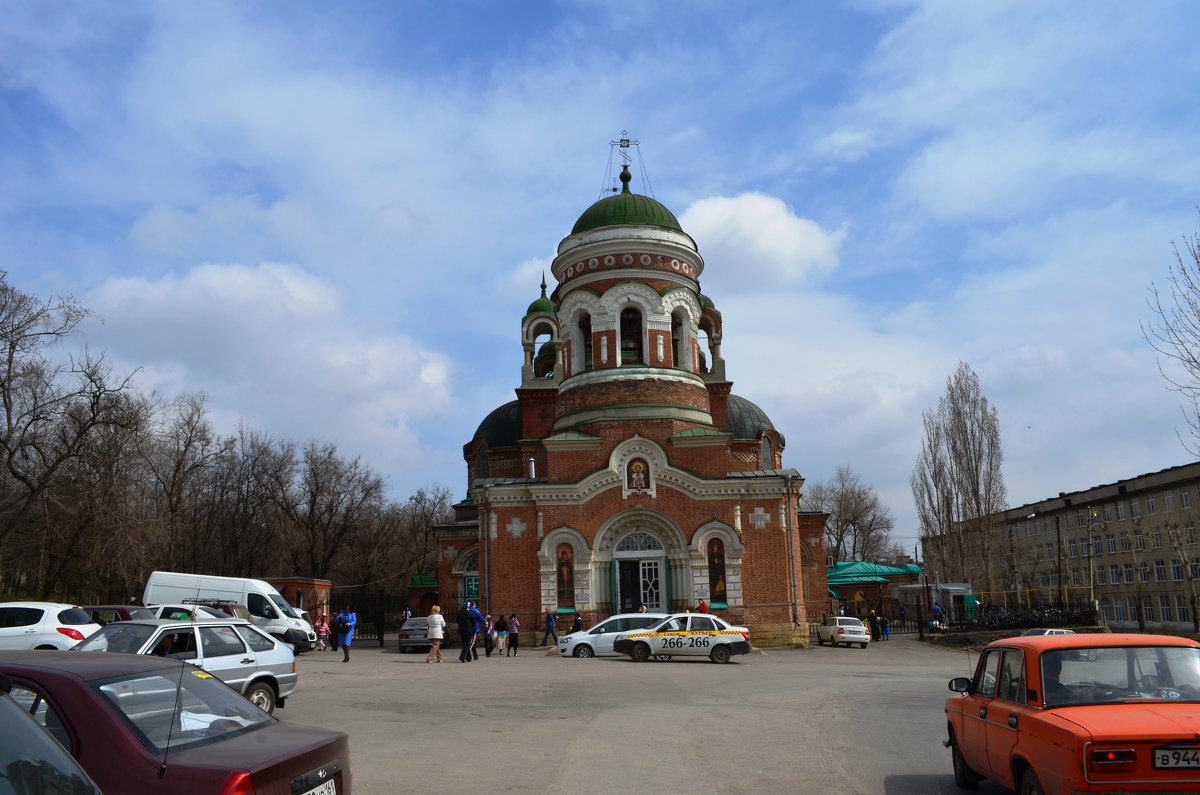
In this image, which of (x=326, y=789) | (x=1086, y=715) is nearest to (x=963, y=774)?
(x=1086, y=715)

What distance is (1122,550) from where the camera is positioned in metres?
57.3

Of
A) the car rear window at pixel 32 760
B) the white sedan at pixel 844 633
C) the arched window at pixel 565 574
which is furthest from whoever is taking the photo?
the white sedan at pixel 844 633

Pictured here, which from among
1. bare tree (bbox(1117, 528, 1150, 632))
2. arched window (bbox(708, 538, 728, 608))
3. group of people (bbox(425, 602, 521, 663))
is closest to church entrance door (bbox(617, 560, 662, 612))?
arched window (bbox(708, 538, 728, 608))

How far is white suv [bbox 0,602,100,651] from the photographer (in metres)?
16.8

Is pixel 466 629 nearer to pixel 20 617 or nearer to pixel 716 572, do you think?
pixel 716 572

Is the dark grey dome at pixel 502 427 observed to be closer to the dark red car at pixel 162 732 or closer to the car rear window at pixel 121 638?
the car rear window at pixel 121 638

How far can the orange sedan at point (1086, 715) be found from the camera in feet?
19.1

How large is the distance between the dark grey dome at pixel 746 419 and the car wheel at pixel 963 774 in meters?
32.7

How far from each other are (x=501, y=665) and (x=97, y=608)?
9.04 m

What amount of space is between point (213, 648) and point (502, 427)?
3136 cm

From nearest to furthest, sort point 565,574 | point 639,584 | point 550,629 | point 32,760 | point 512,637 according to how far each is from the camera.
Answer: point 32,760 < point 512,637 < point 550,629 < point 565,574 < point 639,584

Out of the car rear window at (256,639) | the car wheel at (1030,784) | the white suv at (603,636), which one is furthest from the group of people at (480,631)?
the car wheel at (1030,784)

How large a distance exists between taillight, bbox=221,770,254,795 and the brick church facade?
26.8 metres

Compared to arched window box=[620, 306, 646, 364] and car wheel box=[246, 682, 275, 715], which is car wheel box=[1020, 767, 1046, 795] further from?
arched window box=[620, 306, 646, 364]
